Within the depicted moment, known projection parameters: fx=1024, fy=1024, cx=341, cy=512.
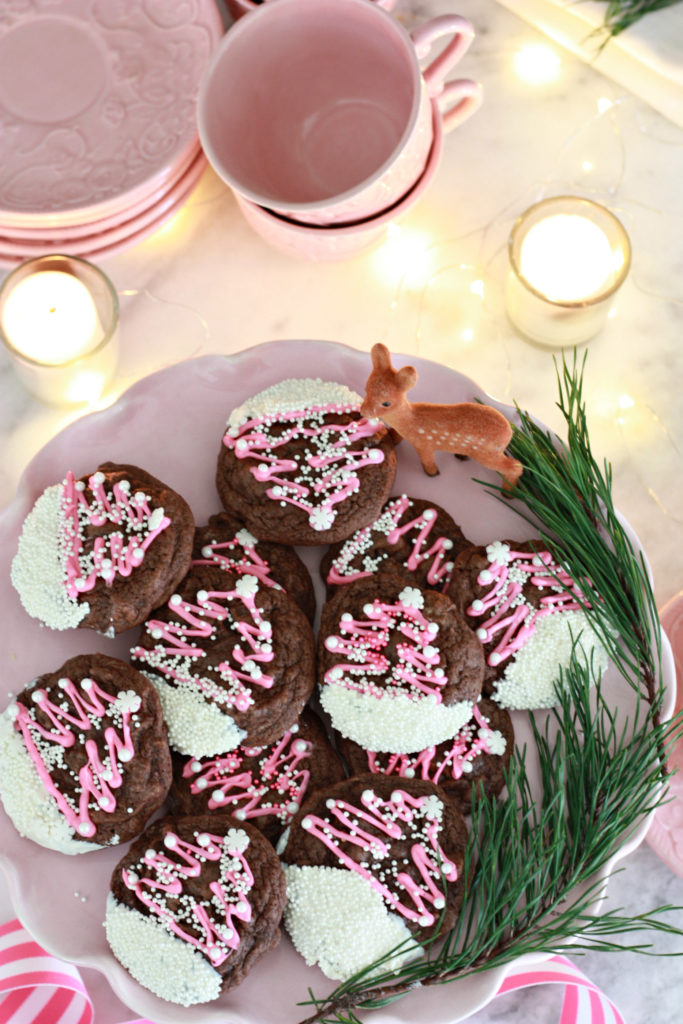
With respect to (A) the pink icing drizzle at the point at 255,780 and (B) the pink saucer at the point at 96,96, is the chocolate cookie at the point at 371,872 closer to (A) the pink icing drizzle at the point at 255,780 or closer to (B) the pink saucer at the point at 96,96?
(A) the pink icing drizzle at the point at 255,780

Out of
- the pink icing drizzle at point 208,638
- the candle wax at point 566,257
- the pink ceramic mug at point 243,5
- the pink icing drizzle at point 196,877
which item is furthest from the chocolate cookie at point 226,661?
the pink ceramic mug at point 243,5

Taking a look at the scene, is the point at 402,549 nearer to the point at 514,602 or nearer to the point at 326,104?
the point at 514,602

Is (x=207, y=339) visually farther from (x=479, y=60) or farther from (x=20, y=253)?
(x=479, y=60)

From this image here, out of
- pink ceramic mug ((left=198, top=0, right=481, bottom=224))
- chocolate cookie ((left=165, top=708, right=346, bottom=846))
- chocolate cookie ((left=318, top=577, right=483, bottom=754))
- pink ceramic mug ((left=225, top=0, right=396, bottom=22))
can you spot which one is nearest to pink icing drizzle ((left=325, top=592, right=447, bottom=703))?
chocolate cookie ((left=318, top=577, right=483, bottom=754))

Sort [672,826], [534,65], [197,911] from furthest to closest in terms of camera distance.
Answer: [534,65], [672,826], [197,911]

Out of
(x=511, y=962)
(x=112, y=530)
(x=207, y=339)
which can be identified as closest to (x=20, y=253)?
(x=207, y=339)

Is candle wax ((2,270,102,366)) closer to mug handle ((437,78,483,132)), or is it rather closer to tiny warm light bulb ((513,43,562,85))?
mug handle ((437,78,483,132))

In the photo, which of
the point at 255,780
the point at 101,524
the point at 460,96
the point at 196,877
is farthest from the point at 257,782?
the point at 460,96
